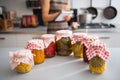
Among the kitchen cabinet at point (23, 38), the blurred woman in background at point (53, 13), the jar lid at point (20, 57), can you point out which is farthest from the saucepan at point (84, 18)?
the jar lid at point (20, 57)

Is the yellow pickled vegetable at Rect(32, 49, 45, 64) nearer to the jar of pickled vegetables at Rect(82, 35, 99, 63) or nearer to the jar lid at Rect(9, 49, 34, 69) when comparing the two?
the jar lid at Rect(9, 49, 34, 69)

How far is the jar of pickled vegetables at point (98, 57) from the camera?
0.71 meters

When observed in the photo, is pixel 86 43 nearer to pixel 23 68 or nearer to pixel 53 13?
pixel 23 68

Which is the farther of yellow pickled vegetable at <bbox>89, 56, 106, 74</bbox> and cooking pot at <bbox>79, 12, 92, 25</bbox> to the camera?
cooking pot at <bbox>79, 12, 92, 25</bbox>

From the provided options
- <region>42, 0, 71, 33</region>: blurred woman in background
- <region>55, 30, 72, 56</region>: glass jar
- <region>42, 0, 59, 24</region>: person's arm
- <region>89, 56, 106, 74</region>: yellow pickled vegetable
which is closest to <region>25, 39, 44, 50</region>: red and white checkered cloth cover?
<region>55, 30, 72, 56</region>: glass jar

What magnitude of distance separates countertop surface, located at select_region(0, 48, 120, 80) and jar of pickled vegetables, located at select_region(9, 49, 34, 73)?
23 mm

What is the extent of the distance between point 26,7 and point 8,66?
1911 millimetres

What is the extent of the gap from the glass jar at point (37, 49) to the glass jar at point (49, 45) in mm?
48

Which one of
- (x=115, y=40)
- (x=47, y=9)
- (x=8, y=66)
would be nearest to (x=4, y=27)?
(x=47, y=9)

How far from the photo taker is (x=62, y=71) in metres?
0.74

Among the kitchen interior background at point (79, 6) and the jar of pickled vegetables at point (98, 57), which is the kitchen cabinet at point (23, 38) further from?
the jar of pickled vegetables at point (98, 57)

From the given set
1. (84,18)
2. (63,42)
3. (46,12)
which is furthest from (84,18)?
(63,42)

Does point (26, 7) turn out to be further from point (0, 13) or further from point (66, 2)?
point (66, 2)

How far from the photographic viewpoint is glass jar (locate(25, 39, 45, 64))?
0.79m
